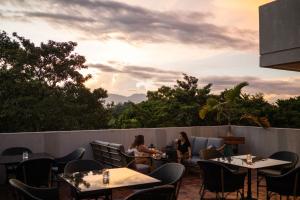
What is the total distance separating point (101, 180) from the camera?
4531mm

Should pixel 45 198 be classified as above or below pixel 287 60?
below

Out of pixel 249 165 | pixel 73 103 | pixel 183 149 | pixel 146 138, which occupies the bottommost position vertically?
pixel 183 149

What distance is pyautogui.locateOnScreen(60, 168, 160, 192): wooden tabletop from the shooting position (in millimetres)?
4188

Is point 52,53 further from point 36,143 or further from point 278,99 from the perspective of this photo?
point 278,99

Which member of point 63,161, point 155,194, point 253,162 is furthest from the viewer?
point 63,161

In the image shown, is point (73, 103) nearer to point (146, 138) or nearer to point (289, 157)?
point (146, 138)

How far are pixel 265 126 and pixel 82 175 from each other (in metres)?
7.57

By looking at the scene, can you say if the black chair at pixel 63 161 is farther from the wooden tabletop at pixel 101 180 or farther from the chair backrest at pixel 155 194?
the chair backrest at pixel 155 194

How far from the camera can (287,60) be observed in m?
7.18

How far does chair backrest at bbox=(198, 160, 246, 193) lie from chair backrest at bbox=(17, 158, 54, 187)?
2.62 m

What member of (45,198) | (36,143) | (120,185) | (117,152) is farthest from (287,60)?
(36,143)

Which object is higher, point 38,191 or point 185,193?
point 38,191

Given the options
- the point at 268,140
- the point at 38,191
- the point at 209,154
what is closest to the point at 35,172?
the point at 38,191

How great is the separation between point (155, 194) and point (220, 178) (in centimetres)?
264
